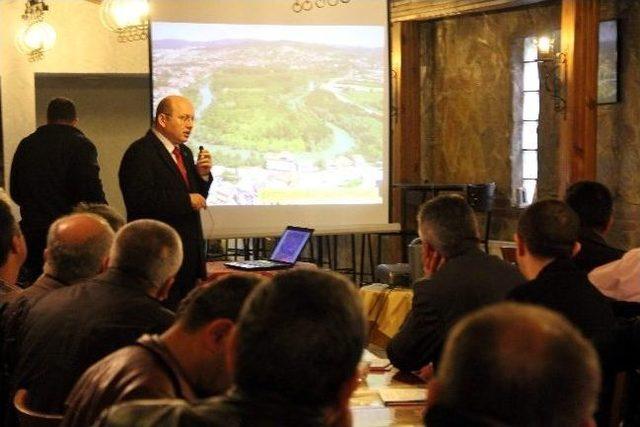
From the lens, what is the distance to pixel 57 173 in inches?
226

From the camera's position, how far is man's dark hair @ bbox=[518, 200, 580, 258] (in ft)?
10.3

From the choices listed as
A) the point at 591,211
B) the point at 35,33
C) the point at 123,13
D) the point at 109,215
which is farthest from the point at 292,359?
the point at 35,33

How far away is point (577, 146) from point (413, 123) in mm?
2588

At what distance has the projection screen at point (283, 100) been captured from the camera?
→ 650 cm

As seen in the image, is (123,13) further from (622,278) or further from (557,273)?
(557,273)

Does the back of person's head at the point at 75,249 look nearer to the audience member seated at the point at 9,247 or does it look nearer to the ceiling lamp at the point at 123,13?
the audience member seated at the point at 9,247

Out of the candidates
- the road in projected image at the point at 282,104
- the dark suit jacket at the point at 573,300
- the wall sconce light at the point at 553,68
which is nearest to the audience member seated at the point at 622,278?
the dark suit jacket at the point at 573,300

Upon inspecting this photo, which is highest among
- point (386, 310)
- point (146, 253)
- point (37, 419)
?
point (146, 253)

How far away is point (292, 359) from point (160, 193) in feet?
12.5

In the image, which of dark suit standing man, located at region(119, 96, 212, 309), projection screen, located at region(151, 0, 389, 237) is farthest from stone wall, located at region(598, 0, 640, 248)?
dark suit standing man, located at region(119, 96, 212, 309)

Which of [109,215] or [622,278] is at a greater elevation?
[109,215]

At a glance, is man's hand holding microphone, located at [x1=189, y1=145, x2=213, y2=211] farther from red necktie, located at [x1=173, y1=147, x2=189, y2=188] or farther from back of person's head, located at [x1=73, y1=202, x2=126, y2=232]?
back of person's head, located at [x1=73, y1=202, x2=126, y2=232]

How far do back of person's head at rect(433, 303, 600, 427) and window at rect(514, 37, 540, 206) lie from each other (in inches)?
347

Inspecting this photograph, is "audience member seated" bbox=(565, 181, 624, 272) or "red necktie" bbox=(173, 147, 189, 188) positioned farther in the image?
"red necktie" bbox=(173, 147, 189, 188)
